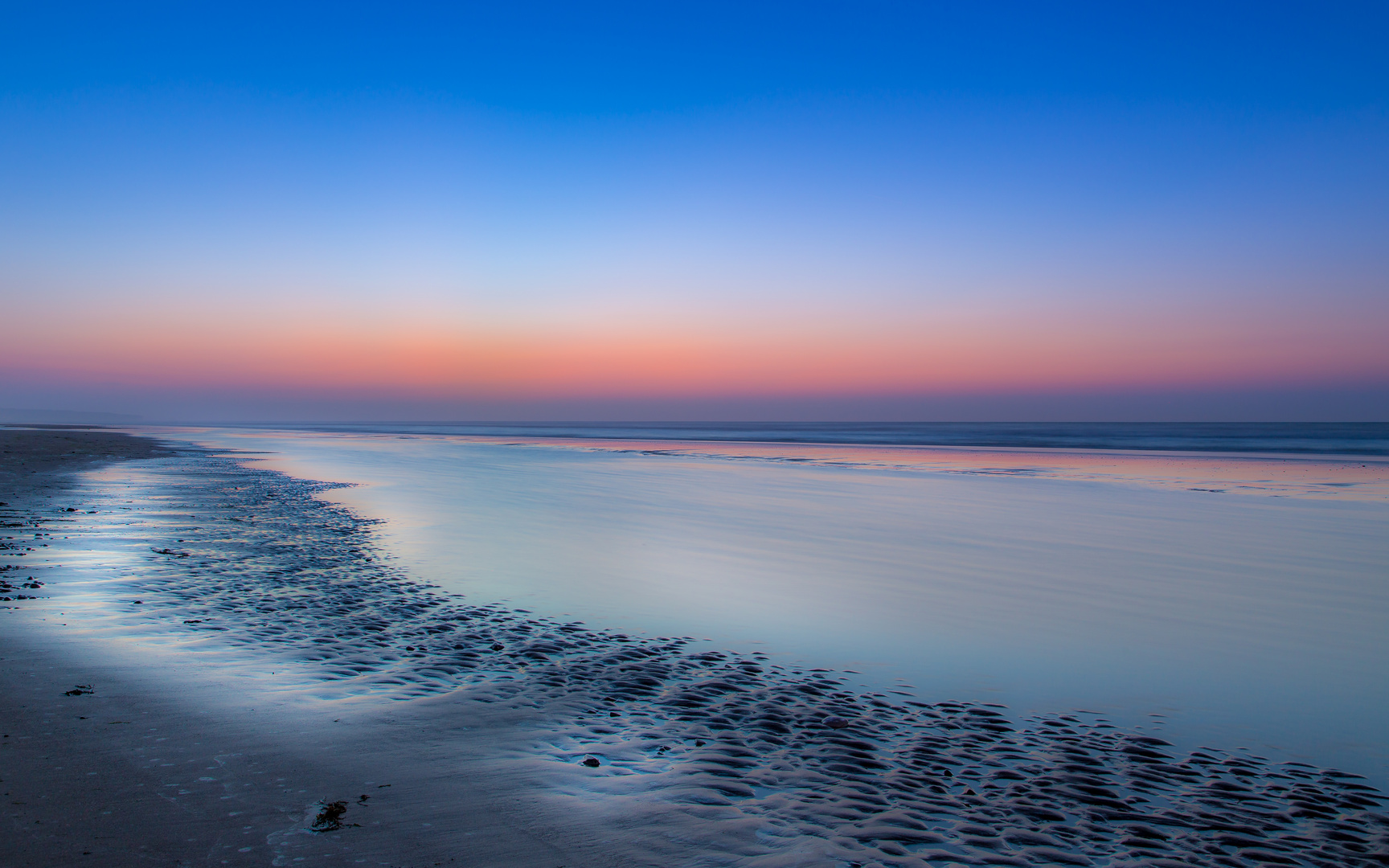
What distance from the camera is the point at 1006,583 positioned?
11.5 meters

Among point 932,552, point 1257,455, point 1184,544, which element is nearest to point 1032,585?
point 932,552

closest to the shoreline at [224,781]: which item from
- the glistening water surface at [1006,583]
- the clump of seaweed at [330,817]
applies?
the clump of seaweed at [330,817]

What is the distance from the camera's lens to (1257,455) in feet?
148

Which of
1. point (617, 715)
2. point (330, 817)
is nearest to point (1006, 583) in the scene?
point (617, 715)

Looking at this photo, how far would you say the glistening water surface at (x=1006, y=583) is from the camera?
6.97 meters

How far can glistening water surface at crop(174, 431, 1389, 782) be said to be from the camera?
6.97 m

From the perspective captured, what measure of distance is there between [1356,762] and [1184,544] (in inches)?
396

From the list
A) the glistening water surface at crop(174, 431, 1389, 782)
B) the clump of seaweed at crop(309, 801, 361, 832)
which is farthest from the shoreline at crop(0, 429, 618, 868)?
the glistening water surface at crop(174, 431, 1389, 782)

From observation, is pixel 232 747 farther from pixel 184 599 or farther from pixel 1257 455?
pixel 1257 455

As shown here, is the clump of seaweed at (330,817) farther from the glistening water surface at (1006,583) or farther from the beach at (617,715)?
the glistening water surface at (1006,583)

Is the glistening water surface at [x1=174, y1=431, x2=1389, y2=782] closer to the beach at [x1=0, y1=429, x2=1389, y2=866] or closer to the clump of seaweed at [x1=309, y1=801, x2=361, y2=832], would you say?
the beach at [x1=0, y1=429, x2=1389, y2=866]

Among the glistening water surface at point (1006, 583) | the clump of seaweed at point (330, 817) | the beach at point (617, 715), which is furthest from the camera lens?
the glistening water surface at point (1006, 583)

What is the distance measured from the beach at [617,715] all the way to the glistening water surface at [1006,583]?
87mm

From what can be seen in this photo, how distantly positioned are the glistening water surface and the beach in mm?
87
